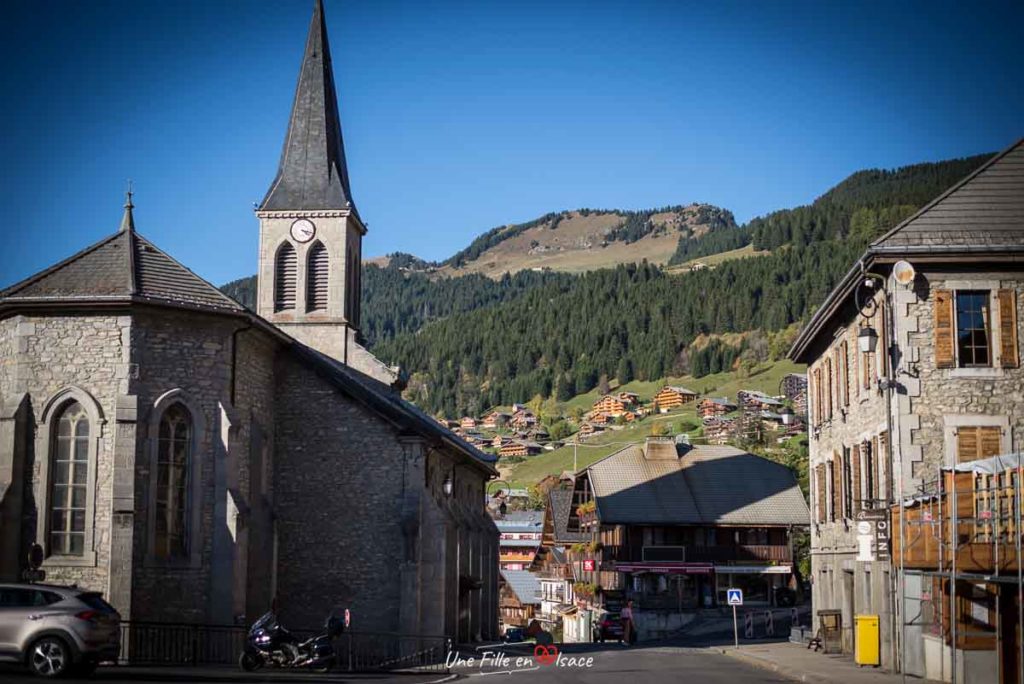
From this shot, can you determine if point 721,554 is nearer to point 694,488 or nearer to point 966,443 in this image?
point 694,488

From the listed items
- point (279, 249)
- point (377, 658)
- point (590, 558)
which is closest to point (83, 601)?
point (377, 658)

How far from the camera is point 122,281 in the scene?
29219 millimetres

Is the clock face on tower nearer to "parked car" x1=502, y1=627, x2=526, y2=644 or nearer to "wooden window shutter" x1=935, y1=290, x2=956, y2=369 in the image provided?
"parked car" x1=502, y1=627, x2=526, y2=644

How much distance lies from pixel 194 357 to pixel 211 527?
4049 millimetres

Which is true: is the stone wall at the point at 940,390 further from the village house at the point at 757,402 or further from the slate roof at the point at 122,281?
the village house at the point at 757,402

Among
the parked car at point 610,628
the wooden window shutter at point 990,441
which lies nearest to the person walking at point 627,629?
the parked car at point 610,628

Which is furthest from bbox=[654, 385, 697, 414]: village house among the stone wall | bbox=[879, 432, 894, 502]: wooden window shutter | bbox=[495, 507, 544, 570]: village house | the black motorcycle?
the black motorcycle

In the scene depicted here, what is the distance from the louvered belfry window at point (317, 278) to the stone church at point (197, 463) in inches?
482

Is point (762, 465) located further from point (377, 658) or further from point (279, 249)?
point (377, 658)

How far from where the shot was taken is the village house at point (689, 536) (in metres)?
67.6

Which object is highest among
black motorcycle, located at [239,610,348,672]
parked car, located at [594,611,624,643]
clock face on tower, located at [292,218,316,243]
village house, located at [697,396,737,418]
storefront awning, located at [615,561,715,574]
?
village house, located at [697,396,737,418]

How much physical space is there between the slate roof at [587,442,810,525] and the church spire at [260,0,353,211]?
26188mm

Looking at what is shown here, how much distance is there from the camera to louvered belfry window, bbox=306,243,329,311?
4834cm

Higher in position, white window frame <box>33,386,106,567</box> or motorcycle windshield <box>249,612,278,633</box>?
white window frame <box>33,386,106,567</box>
